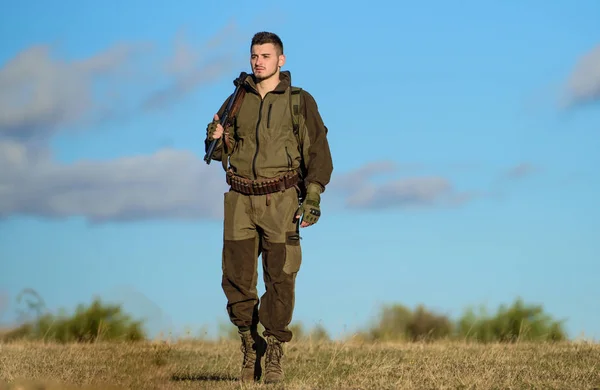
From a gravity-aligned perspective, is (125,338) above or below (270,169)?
below

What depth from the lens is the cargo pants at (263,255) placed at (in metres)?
9.93

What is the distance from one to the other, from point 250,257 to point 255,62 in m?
2.02

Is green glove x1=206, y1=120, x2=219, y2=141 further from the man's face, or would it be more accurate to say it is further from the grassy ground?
the grassy ground

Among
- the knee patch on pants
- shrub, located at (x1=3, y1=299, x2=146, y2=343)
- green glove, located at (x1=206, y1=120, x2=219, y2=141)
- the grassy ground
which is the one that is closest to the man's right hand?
green glove, located at (x1=206, y1=120, x2=219, y2=141)

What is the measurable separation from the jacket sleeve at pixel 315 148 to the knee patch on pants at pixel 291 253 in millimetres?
586

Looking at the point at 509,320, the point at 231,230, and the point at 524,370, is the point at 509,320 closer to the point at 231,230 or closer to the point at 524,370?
the point at 524,370

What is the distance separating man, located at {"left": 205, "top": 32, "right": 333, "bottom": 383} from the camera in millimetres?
9930

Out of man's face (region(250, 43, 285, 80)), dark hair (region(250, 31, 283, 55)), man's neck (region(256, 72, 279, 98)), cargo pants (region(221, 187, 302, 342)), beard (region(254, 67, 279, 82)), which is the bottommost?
cargo pants (region(221, 187, 302, 342))

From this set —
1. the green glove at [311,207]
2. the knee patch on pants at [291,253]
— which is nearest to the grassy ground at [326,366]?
the knee patch on pants at [291,253]

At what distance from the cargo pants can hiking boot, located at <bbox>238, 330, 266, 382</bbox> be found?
7.9 inches

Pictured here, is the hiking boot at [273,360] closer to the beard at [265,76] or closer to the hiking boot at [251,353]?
the hiking boot at [251,353]

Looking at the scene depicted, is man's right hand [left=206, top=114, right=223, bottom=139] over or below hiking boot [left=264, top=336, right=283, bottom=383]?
over

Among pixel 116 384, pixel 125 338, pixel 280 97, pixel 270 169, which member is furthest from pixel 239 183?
pixel 125 338

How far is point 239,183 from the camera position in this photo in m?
10.0
